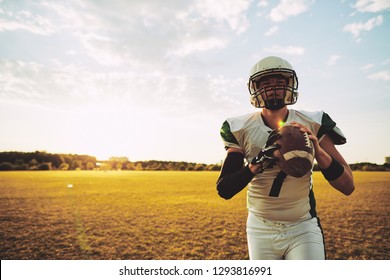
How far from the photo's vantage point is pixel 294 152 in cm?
184

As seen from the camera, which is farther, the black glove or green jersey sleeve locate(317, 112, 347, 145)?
green jersey sleeve locate(317, 112, 347, 145)

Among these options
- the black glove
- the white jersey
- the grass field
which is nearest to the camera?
the black glove

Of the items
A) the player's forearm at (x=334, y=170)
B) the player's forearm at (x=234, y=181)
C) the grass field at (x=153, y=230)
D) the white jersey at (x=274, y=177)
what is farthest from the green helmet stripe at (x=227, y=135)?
the grass field at (x=153, y=230)

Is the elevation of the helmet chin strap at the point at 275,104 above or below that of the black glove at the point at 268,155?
above

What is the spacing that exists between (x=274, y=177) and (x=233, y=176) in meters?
0.30

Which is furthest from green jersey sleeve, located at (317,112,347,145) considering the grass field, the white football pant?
the grass field

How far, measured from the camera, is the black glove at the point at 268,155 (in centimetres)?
184

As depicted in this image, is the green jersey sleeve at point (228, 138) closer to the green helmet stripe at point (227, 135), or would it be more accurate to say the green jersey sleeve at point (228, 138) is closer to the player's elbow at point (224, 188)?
the green helmet stripe at point (227, 135)

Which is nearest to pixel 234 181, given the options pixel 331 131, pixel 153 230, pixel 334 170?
pixel 334 170

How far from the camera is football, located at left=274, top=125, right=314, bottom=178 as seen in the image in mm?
1844

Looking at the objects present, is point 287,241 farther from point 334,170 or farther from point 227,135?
point 227,135

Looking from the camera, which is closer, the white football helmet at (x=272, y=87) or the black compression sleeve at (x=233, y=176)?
the black compression sleeve at (x=233, y=176)

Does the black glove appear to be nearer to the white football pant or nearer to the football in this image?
the football

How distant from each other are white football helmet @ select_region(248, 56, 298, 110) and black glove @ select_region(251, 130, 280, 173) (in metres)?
0.24
